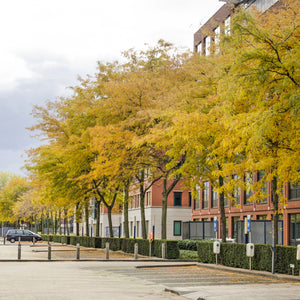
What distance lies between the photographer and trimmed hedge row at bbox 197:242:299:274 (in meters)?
20.7

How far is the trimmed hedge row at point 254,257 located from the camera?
20.7m

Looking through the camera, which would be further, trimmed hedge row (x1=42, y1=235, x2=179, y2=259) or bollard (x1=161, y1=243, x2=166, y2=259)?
trimmed hedge row (x1=42, y1=235, x2=179, y2=259)

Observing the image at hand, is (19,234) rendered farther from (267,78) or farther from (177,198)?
(267,78)

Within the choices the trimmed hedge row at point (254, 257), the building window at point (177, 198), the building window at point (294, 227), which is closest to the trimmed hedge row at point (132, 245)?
the trimmed hedge row at point (254, 257)

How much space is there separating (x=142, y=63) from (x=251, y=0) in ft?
79.0

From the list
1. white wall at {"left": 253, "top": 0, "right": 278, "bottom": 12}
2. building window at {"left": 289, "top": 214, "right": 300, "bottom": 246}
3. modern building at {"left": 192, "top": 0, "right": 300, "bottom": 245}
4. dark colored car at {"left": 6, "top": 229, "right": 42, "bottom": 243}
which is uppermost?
white wall at {"left": 253, "top": 0, "right": 278, "bottom": 12}

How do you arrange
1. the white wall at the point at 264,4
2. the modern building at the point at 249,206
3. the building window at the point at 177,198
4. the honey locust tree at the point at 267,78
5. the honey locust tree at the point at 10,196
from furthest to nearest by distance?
the honey locust tree at the point at 10,196
the building window at the point at 177,198
the white wall at the point at 264,4
the modern building at the point at 249,206
the honey locust tree at the point at 267,78

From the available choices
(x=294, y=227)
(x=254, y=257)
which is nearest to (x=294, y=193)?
(x=294, y=227)

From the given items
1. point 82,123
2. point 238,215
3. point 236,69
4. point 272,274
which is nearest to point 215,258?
point 272,274

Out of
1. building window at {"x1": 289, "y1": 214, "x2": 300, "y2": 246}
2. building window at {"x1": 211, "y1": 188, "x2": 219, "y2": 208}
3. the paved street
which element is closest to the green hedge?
building window at {"x1": 289, "y1": 214, "x2": 300, "y2": 246}

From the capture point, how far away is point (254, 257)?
22812 mm

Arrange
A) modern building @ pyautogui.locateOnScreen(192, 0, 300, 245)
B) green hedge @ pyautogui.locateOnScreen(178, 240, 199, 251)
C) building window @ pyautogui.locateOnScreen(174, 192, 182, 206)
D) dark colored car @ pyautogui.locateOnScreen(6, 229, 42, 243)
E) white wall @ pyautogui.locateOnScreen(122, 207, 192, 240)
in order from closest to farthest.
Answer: modern building @ pyautogui.locateOnScreen(192, 0, 300, 245)
green hedge @ pyautogui.locateOnScreen(178, 240, 199, 251)
dark colored car @ pyautogui.locateOnScreen(6, 229, 42, 243)
white wall @ pyautogui.locateOnScreen(122, 207, 192, 240)
building window @ pyautogui.locateOnScreen(174, 192, 182, 206)

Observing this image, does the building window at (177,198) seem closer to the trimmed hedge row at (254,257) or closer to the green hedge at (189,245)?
the green hedge at (189,245)

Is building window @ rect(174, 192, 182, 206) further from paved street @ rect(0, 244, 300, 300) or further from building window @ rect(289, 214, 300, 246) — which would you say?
paved street @ rect(0, 244, 300, 300)
